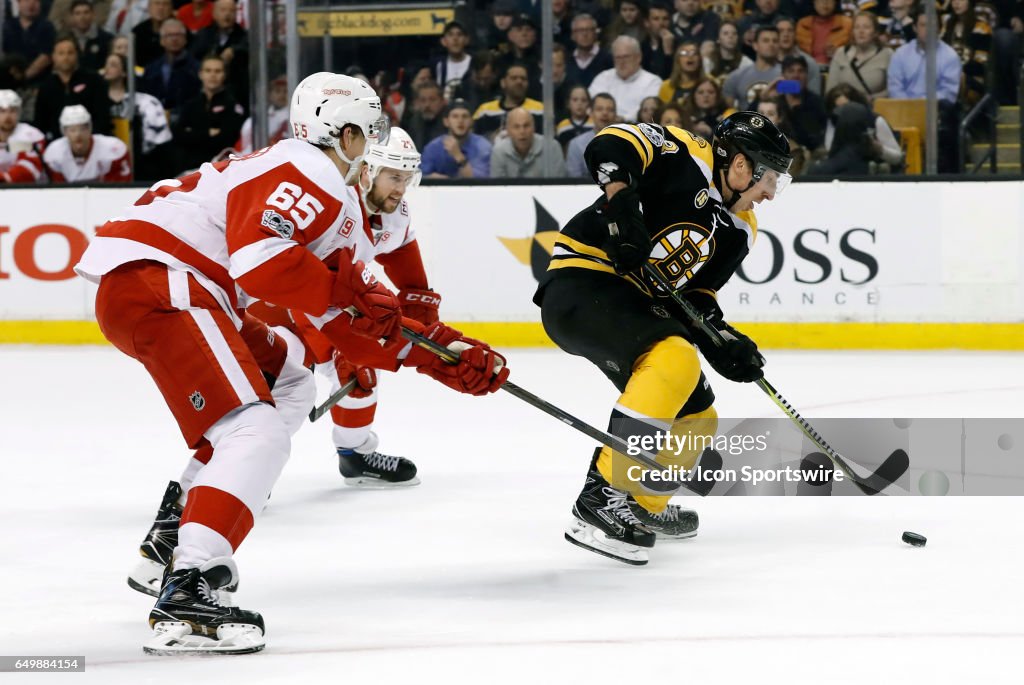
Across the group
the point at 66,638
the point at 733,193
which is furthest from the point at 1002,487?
the point at 66,638

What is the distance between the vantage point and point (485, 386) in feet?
10.1

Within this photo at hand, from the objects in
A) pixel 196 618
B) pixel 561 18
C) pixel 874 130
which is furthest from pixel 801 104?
pixel 196 618

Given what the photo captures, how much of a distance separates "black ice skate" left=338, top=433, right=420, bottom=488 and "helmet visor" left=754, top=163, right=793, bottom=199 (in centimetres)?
143

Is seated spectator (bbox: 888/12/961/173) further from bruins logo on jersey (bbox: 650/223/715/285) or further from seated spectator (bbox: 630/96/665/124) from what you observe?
bruins logo on jersey (bbox: 650/223/715/285)

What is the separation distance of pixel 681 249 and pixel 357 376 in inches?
47.5

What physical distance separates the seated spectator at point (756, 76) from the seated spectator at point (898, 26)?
0.51 m

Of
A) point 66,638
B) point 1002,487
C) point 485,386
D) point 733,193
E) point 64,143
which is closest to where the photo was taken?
point 66,638

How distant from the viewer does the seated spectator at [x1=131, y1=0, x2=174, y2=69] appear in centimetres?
816

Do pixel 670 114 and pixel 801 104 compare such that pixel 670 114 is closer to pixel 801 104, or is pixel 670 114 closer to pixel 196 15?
pixel 801 104

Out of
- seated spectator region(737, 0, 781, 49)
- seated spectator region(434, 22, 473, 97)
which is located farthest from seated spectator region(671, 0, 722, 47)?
seated spectator region(434, 22, 473, 97)

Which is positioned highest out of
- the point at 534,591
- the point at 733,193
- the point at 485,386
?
the point at 733,193

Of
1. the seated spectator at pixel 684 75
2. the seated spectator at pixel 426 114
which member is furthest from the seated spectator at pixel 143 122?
the seated spectator at pixel 684 75

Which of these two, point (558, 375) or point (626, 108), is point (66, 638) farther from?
point (626, 108)

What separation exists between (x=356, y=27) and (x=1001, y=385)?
3596 millimetres
